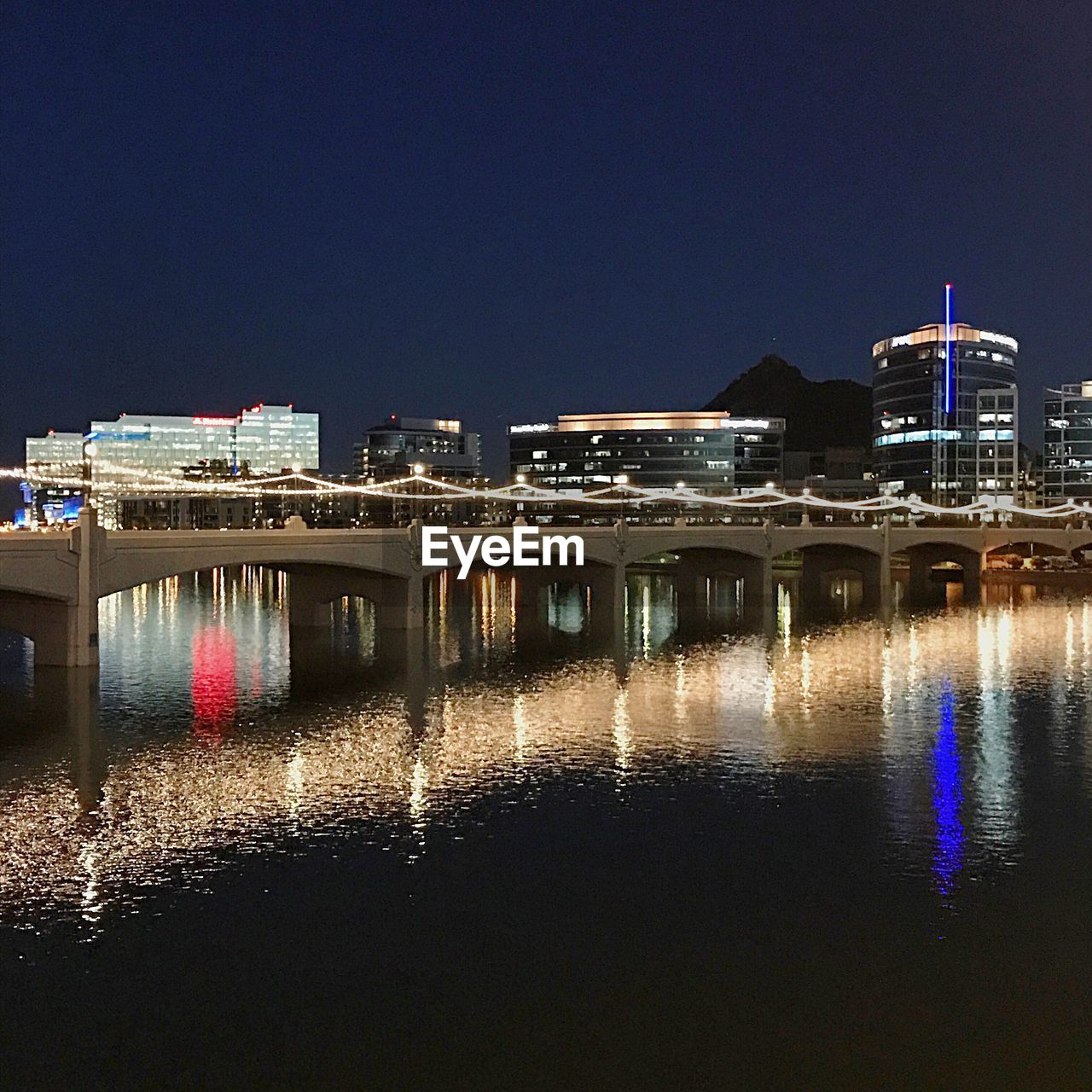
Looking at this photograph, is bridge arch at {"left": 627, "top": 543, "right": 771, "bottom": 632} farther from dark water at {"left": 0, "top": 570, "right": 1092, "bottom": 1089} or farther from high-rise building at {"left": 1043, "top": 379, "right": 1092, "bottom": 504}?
high-rise building at {"left": 1043, "top": 379, "right": 1092, "bottom": 504}

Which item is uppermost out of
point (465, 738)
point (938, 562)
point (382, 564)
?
point (382, 564)

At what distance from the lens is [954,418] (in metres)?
180

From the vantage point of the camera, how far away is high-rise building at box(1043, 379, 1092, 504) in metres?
186

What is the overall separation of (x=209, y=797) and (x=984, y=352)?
177160 millimetres

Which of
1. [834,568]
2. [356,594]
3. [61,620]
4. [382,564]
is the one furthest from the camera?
[834,568]

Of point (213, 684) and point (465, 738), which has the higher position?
point (213, 684)

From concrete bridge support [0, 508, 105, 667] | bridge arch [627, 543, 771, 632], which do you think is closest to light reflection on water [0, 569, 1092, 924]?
concrete bridge support [0, 508, 105, 667]

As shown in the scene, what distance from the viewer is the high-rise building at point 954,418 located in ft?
584

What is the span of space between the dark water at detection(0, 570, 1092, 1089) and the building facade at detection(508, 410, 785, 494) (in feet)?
466

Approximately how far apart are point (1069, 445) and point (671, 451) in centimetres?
6435

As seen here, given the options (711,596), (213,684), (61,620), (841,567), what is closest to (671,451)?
(841,567)

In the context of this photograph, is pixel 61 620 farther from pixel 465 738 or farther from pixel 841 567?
pixel 841 567

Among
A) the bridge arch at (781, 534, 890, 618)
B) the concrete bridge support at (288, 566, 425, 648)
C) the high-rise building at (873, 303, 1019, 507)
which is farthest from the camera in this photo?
the high-rise building at (873, 303, 1019, 507)

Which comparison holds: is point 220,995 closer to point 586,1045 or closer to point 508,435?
point 586,1045
